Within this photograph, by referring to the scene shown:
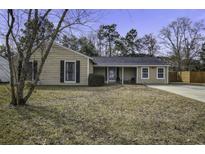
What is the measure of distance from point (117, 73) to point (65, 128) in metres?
23.1

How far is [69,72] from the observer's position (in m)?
22.6

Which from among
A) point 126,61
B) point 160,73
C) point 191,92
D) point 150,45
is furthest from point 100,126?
point 150,45

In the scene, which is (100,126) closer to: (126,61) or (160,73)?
(160,73)

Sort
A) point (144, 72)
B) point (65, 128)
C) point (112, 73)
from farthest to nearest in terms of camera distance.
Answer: point (112, 73) < point (144, 72) < point (65, 128)

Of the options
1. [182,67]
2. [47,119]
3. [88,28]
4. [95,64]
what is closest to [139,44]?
[182,67]

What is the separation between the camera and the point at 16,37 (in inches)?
354

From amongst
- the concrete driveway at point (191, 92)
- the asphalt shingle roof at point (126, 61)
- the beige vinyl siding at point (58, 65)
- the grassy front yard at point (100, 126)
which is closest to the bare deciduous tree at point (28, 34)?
the grassy front yard at point (100, 126)

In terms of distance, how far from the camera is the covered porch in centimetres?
2844

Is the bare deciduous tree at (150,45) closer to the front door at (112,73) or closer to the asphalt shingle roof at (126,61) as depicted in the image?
the asphalt shingle roof at (126,61)

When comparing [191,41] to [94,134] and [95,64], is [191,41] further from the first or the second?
[94,134]

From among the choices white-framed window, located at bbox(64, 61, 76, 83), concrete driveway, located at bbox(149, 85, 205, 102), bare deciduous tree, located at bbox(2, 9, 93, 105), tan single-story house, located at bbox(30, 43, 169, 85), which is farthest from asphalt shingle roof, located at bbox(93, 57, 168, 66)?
bare deciduous tree, located at bbox(2, 9, 93, 105)

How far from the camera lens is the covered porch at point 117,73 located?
28438 millimetres

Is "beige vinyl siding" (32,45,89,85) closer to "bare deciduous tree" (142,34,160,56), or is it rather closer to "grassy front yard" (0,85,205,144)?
"grassy front yard" (0,85,205,144)
